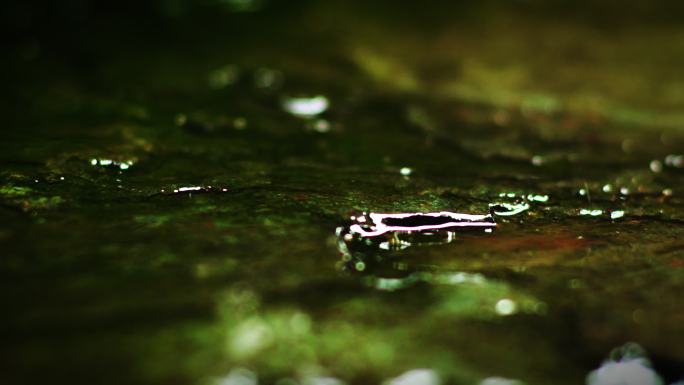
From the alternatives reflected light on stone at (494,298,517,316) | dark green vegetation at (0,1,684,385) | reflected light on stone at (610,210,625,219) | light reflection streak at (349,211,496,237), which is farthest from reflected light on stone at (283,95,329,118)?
reflected light on stone at (494,298,517,316)

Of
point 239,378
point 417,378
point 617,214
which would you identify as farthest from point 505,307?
point 617,214

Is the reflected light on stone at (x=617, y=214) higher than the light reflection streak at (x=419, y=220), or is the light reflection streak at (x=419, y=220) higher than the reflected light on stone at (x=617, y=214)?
the reflected light on stone at (x=617, y=214)

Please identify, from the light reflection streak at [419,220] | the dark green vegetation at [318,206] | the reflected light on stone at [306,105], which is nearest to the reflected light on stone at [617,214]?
the dark green vegetation at [318,206]

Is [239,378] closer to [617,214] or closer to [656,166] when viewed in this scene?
[617,214]

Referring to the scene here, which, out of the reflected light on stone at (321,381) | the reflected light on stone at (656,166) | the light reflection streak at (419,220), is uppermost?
the reflected light on stone at (656,166)

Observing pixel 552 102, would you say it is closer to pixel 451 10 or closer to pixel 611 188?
pixel 611 188

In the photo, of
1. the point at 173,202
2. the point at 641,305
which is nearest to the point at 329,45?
the point at 173,202

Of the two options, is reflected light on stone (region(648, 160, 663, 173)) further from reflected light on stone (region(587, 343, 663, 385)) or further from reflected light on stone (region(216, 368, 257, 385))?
reflected light on stone (region(216, 368, 257, 385))

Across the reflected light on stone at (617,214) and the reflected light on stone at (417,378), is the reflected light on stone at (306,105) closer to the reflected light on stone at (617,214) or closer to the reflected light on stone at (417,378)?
the reflected light on stone at (617,214)
